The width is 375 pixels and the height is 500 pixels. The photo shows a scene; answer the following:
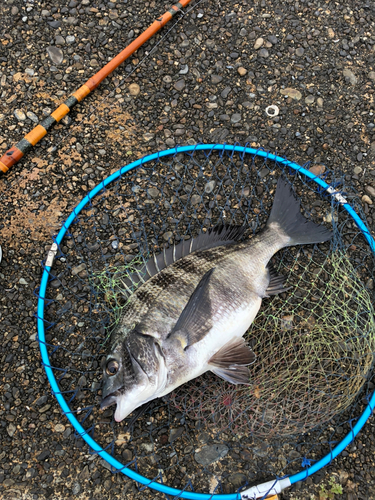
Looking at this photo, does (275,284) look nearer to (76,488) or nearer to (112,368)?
(112,368)

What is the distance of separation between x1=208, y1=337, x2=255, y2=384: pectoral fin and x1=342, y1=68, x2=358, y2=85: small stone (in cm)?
321

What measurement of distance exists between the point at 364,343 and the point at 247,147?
220cm

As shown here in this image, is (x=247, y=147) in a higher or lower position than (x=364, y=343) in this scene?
higher

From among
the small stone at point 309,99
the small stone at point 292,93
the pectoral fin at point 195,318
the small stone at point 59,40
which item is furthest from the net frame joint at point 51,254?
the small stone at point 309,99

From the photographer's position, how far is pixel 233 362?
10.2ft

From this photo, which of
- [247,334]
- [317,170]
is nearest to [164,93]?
[317,170]

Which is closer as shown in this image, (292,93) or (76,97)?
(76,97)

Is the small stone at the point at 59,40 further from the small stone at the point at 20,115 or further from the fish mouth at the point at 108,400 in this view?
the fish mouth at the point at 108,400

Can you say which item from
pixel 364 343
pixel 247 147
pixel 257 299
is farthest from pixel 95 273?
pixel 364 343

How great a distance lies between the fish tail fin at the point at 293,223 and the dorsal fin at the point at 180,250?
344mm

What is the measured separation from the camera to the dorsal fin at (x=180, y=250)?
10.9 ft

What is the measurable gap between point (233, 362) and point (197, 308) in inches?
21.2

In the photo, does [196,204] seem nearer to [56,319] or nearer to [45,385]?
[56,319]

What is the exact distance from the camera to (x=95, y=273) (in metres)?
3.69
